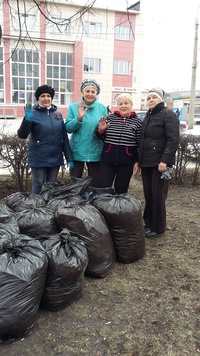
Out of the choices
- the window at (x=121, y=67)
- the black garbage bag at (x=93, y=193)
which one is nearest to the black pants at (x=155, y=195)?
the black garbage bag at (x=93, y=193)

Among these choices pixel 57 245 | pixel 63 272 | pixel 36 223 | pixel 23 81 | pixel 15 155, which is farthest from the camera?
pixel 23 81

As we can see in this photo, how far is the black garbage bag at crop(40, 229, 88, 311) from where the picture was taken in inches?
81.9

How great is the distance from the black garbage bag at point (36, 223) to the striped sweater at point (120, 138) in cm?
110

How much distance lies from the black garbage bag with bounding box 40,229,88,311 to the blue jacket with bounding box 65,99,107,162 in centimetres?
143

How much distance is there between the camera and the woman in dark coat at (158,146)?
314 centimetres

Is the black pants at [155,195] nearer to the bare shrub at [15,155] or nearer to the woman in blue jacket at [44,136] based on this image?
the woman in blue jacket at [44,136]

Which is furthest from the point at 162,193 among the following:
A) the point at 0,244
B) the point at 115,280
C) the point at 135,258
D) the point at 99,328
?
the point at 0,244

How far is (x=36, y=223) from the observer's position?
2520 millimetres

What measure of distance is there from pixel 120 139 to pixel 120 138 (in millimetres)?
11

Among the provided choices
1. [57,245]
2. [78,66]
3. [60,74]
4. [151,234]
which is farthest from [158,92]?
[60,74]

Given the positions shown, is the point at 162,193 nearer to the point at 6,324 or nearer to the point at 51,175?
the point at 51,175

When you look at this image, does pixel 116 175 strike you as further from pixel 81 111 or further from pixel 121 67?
pixel 121 67

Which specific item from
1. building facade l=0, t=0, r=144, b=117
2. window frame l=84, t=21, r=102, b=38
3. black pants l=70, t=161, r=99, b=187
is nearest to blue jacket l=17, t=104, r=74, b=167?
black pants l=70, t=161, r=99, b=187

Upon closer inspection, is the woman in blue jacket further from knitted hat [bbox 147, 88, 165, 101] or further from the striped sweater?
knitted hat [bbox 147, 88, 165, 101]
